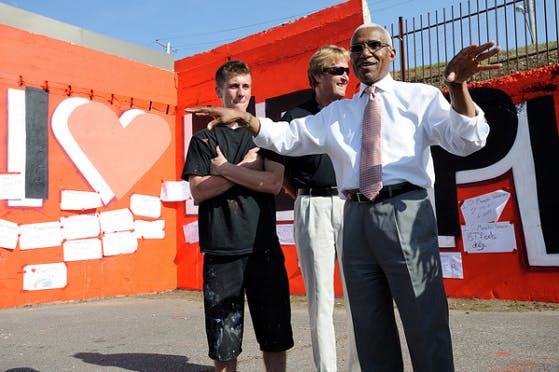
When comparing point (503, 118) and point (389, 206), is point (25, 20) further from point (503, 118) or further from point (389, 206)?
point (389, 206)

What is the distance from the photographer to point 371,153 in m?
2.08

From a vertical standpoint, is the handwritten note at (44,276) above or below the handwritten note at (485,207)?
below

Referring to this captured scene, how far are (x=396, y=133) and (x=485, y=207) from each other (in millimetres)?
4300

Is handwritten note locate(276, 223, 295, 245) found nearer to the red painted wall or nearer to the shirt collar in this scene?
the red painted wall

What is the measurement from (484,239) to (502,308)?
0.84 meters

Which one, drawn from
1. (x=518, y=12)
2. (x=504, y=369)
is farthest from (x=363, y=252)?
(x=518, y=12)

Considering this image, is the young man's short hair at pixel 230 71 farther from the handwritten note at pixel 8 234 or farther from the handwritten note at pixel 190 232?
the handwritten note at pixel 190 232

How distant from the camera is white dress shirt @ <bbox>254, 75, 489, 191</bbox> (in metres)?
1.97

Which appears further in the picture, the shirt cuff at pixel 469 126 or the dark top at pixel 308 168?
the dark top at pixel 308 168

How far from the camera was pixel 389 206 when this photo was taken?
2.00 m

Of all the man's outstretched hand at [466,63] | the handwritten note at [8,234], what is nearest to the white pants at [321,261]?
the man's outstretched hand at [466,63]

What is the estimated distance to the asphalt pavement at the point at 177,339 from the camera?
11.7 feet

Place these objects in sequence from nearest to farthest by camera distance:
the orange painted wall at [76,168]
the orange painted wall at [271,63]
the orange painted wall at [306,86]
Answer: the orange painted wall at [306,86], the orange painted wall at [76,168], the orange painted wall at [271,63]

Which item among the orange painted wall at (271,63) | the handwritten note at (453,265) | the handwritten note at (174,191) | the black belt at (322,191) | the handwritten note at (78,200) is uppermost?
the orange painted wall at (271,63)
